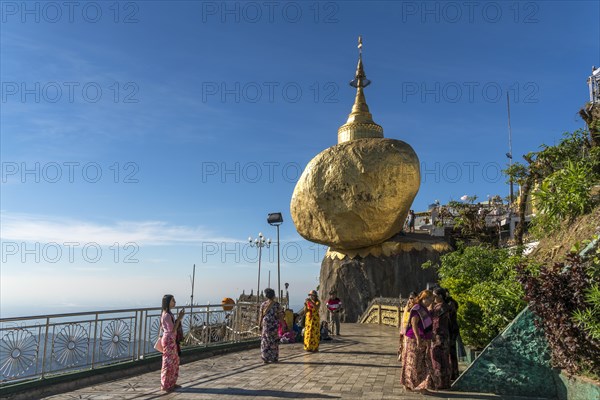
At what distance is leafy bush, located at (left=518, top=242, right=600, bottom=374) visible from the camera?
5.35 m

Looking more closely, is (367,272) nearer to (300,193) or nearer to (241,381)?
(300,193)

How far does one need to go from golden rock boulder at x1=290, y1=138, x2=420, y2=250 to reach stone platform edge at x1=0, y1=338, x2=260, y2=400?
13321mm

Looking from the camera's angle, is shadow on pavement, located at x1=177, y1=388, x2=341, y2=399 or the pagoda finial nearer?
shadow on pavement, located at x1=177, y1=388, x2=341, y2=399

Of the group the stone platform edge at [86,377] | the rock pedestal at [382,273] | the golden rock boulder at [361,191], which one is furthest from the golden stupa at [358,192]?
the stone platform edge at [86,377]

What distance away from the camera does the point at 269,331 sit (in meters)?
9.46

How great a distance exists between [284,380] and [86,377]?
3.50m

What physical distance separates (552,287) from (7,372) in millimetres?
7681

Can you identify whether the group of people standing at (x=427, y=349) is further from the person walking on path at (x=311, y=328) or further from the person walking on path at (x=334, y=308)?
the person walking on path at (x=334, y=308)

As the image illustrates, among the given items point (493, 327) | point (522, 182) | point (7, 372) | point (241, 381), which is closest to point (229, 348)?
point (241, 381)

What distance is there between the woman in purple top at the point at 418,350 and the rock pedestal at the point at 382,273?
52.8 feet

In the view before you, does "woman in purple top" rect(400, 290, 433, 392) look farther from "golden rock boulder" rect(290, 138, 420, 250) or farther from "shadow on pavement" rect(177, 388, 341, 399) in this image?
"golden rock boulder" rect(290, 138, 420, 250)

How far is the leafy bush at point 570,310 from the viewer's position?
5348mm

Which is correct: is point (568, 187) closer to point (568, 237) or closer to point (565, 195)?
point (565, 195)

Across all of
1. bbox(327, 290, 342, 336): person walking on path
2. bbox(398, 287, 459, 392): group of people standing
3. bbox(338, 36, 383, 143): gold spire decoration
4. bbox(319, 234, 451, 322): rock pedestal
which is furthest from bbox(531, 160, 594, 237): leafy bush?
bbox(338, 36, 383, 143): gold spire decoration
